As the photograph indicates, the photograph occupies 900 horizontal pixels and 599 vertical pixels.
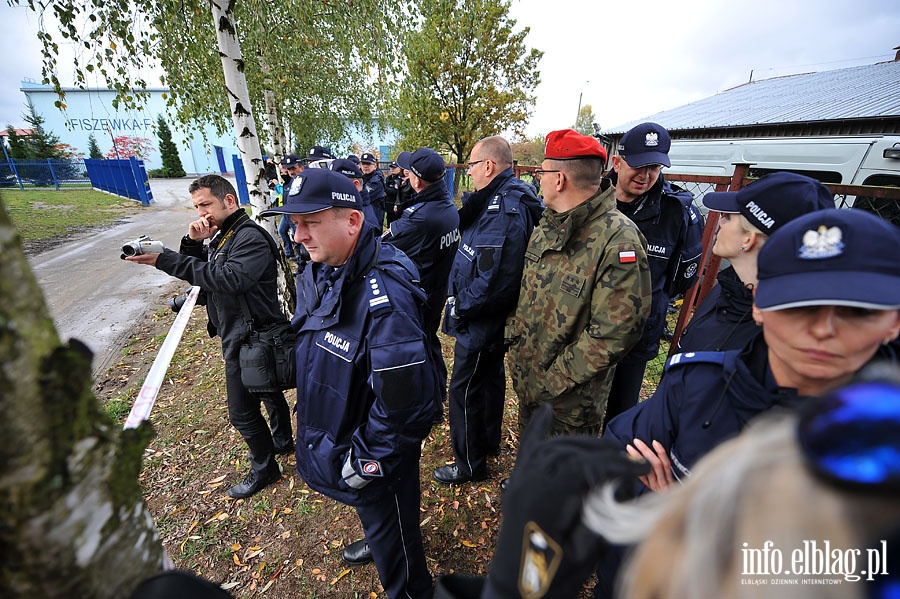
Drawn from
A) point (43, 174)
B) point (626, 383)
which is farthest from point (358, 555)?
point (43, 174)


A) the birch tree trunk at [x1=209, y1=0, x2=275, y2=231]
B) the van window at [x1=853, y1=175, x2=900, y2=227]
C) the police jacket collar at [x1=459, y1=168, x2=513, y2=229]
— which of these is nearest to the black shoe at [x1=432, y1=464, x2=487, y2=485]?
the police jacket collar at [x1=459, y1=168, x2=513, y2=229]

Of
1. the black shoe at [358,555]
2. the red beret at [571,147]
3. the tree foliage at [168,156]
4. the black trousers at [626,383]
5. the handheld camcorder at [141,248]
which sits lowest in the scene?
the black shoe at [358,555]

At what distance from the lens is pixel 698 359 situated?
4.38ft

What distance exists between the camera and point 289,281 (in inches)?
190

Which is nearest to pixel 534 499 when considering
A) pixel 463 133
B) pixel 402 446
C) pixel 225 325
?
pixel 402 446

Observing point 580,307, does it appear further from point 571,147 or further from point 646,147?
point 646,147

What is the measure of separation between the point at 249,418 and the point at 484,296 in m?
2.04

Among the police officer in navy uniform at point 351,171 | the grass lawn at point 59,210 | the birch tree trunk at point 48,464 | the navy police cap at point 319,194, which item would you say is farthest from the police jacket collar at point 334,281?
the grass lawn at point 59,210

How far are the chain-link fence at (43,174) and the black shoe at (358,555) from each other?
32.6 m

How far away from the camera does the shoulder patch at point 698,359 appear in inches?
51.2

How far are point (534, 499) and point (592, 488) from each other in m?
0.11

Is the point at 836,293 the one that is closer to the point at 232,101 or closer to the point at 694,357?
the point at 694,357

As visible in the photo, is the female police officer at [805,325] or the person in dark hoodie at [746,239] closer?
the female police officer at [805,325]

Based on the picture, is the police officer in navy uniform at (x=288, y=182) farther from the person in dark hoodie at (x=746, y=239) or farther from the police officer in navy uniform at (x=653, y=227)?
the person in dark hoodie at (x=746, y=239)
